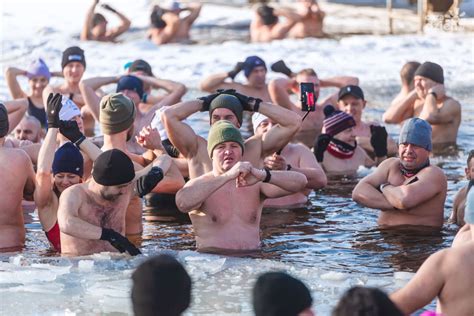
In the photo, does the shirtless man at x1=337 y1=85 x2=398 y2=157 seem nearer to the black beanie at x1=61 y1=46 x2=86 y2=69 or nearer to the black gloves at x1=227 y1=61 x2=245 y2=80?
the black gloves at x1=227 y1=61 x2=245 y2=80

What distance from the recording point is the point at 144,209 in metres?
11.5

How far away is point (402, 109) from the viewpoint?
14.0m

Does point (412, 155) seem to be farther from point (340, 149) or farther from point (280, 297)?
point (280, 297)

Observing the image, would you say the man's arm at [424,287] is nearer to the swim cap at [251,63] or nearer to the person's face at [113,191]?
the person's face at [113,191]

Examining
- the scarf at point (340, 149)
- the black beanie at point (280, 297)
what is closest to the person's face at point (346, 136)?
the scarf at point (340, 149)

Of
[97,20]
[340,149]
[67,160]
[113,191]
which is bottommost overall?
[340,149]

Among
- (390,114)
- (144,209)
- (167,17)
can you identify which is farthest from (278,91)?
(167,17)

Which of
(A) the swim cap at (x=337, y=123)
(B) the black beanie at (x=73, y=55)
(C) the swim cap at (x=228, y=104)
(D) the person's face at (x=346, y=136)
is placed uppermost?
(B) the black beanie at (x=73, y=55)

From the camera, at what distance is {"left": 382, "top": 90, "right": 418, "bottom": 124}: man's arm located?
14.0m

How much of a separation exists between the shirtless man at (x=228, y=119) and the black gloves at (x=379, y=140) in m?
3.46

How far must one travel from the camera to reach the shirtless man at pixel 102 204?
326 inches

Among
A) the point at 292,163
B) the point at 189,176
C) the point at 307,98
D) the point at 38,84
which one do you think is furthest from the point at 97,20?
the point at 307,98

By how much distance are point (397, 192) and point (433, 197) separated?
1.24 ft

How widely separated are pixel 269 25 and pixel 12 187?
14.0 m
